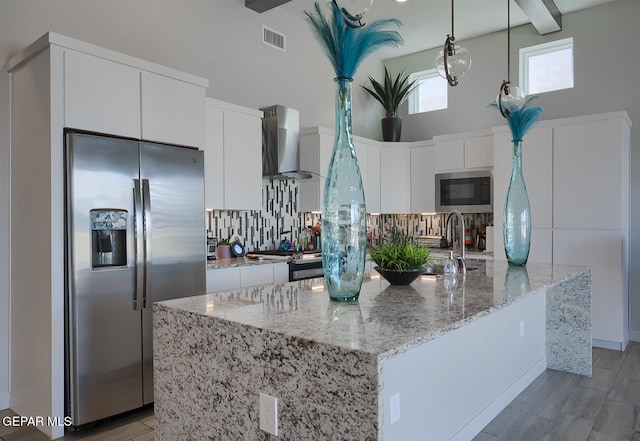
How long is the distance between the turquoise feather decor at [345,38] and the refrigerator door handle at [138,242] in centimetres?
173

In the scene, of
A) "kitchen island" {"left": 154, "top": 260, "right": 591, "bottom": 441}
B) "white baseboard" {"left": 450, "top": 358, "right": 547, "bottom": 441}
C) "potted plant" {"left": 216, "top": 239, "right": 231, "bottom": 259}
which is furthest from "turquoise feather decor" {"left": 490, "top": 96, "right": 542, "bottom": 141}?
"potted plant" {"left": 216, "top": 239, "right": 231, "bottom": 259}

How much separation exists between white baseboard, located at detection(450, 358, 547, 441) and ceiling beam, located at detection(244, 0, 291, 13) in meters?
3.75

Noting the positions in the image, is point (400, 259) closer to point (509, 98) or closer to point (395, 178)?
point (509, 98)

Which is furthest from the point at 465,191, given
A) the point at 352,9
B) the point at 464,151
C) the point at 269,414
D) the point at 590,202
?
the point at 269,414

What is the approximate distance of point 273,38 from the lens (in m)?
4.90

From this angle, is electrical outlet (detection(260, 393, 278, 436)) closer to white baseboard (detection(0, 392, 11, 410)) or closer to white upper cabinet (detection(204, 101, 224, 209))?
white baseboard (detection(0, 392, 11, 410))

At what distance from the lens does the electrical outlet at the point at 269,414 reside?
1.41 meters

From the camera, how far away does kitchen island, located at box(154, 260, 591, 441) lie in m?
1.25

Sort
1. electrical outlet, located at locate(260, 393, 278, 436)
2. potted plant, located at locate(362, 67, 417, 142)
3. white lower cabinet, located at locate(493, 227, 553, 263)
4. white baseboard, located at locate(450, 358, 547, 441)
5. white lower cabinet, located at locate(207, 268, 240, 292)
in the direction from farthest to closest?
potted plant, located at locate(362, 67, 417, 142), white lower cabinet, located at locate(493, 227, 553, 263), white lower cabinet, located at locate(207, 268, 240, 292), white baseboard, located at locate(450, 358, 547, 441), electrical outlet, located at locate(260, 393, 278, 436)

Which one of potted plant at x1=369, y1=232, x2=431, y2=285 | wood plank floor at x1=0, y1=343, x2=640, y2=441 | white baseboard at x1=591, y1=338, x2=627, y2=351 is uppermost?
potted plant at x1=369, y1=232, x2=431, y2=285

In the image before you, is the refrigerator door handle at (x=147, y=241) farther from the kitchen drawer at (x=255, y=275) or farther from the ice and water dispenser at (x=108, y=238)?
the kitchen drawer at (x=255, y=275)

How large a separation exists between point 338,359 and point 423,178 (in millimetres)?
4665

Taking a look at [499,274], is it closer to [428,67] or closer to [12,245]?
[12,245]

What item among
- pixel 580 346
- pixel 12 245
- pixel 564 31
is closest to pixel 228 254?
pixel 12 245
